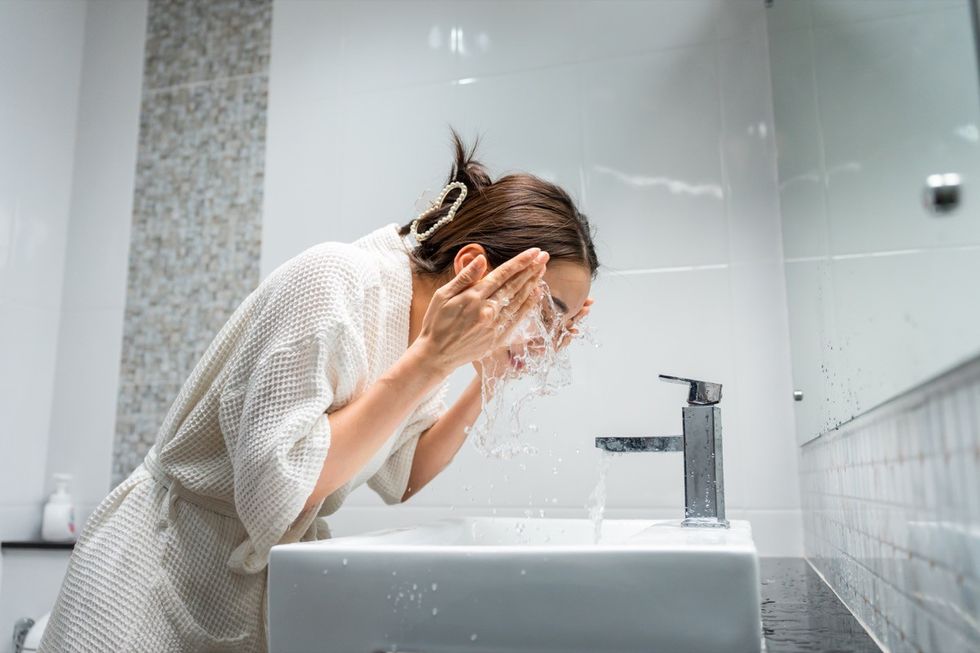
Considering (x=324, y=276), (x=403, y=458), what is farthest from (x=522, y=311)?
(x=403, y=458)

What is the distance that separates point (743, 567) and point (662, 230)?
1.13m

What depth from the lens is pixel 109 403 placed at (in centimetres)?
204

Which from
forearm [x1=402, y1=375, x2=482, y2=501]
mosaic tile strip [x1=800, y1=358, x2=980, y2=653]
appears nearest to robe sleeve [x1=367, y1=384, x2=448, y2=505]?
forearm [x1=402, y1=375, x2=482, y2=501]

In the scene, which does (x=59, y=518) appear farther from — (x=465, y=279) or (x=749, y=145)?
(x=749, y=145)

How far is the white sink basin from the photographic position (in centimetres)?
70

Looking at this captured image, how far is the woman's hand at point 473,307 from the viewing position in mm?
1014

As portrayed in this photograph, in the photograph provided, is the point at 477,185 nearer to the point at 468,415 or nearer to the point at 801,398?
the point at 468,415

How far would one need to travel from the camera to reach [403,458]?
1375 mm

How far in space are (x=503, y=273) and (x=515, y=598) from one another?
1.39 ft

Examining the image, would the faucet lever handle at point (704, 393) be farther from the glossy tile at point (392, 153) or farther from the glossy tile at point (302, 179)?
the glossy tile at point (302, 179)

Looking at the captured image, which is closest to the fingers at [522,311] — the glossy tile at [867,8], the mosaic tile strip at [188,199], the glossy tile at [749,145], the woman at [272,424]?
the woman at [272,424]

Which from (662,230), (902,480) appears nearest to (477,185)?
(662,230)

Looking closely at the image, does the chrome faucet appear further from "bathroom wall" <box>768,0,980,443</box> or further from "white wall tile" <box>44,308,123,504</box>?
"white wall tile" <box>44,308,123,504</box>

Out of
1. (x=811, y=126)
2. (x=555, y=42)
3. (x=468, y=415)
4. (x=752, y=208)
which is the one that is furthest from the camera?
(x=555, y=42)
